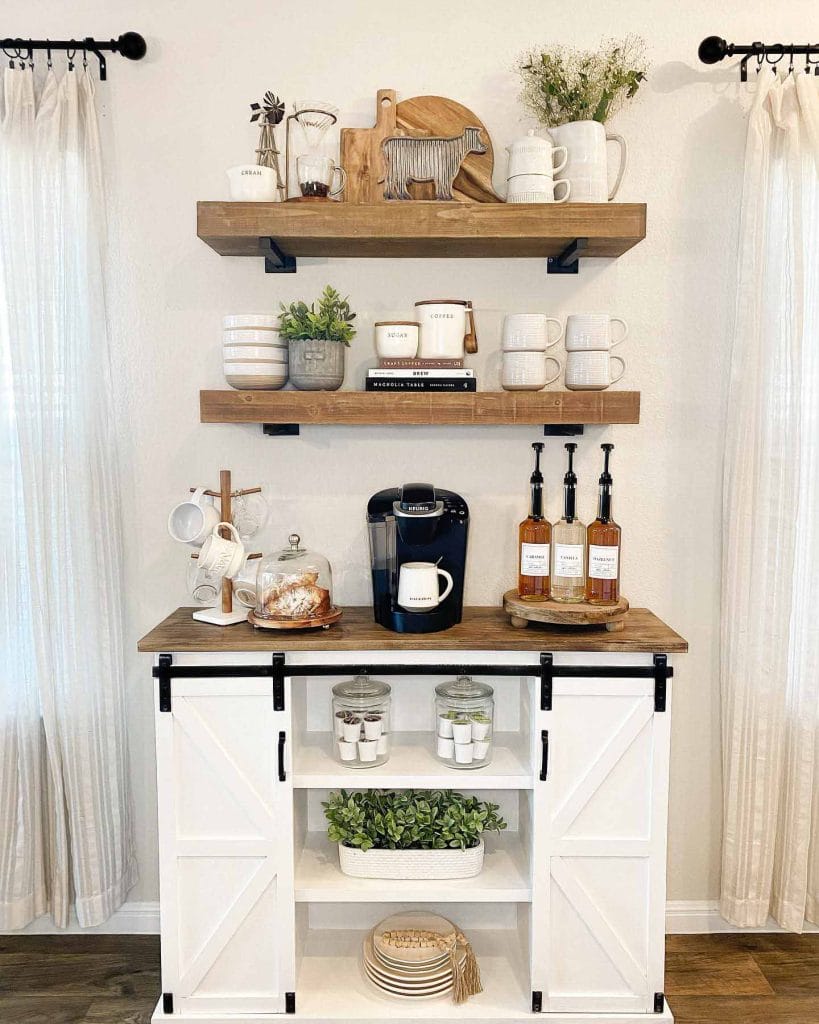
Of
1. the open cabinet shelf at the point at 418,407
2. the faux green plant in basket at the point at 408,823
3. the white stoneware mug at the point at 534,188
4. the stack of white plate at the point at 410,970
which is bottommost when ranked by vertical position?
the stack of white plate at the point at 410,970

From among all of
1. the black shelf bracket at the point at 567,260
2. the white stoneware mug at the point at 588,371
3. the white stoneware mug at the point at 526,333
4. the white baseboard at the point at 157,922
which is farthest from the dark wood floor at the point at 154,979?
the black shelf bracket at the point at 567,260

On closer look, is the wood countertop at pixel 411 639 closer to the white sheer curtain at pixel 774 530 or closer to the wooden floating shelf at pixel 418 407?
the white sheer curtain at pixel 774 530

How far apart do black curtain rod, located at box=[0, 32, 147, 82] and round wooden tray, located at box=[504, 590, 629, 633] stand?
1.68 metres

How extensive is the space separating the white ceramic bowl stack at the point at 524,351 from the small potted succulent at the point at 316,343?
396 millimetres

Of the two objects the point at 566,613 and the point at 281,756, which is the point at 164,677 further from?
the point at 566,613

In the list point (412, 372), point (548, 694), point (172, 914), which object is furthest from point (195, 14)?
point (172, 914)

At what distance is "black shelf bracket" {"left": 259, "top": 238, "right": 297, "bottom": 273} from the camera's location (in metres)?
2.08

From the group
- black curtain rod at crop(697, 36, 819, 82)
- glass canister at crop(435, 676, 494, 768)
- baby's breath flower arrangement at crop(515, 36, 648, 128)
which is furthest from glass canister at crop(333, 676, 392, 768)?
black curtain rod at crop(697, 36, 819, 82)

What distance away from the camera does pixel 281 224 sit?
203 centimetres

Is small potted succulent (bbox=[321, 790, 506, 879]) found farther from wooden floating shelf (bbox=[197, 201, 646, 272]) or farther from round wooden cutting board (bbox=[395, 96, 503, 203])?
round wooden cutting board (bbox=[395, 96, 503, 203])

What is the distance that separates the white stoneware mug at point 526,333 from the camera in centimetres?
210

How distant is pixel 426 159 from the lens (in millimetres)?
2074

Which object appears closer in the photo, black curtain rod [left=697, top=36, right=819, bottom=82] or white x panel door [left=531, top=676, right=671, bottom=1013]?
white x panel door [left=531, top=676, right=671, bottom=1013]

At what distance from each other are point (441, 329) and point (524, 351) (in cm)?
21
